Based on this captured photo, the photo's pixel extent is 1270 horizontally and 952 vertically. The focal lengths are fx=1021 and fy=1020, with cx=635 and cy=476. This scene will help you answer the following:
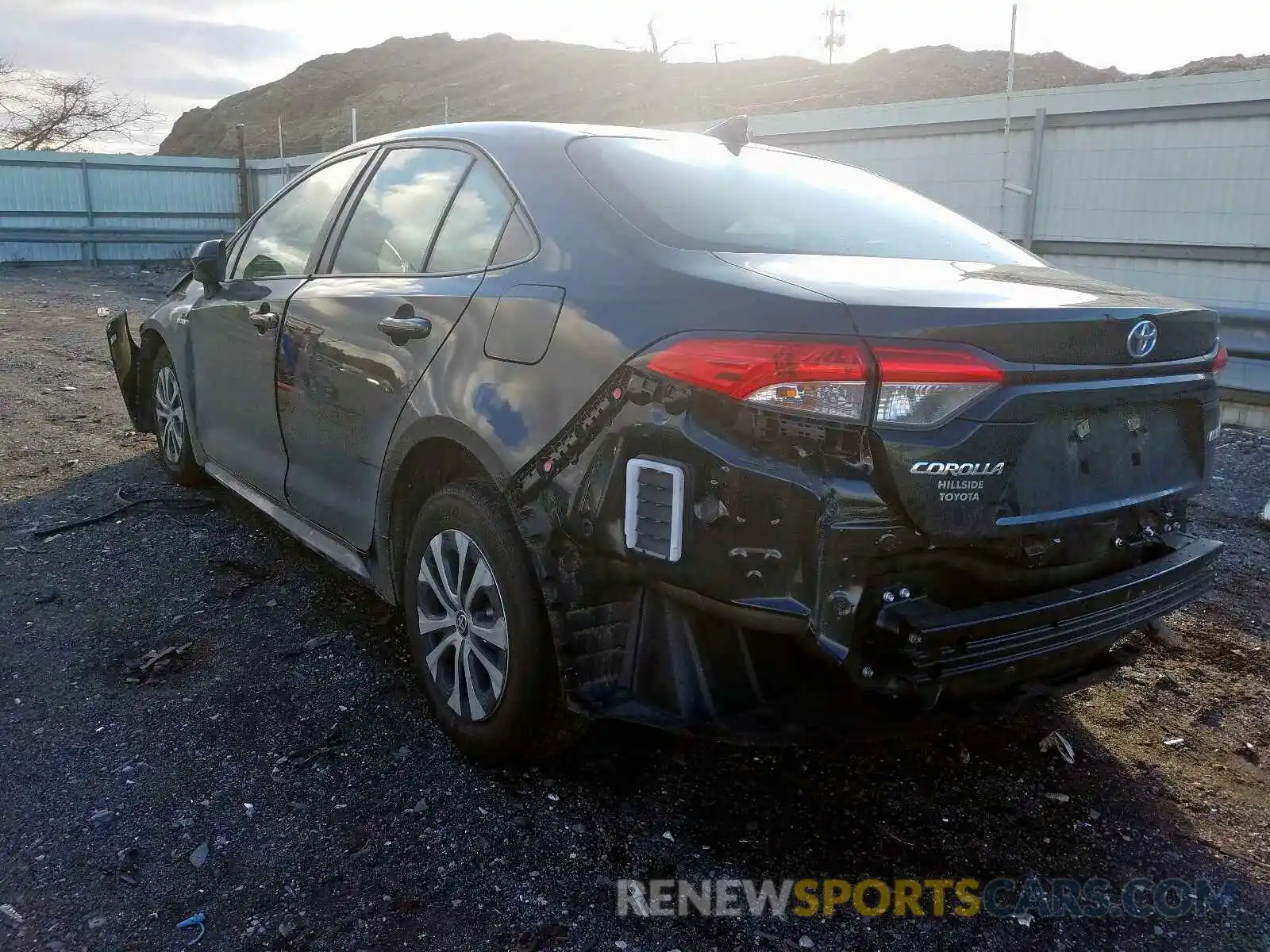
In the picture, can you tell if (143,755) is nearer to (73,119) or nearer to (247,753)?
(247,753)

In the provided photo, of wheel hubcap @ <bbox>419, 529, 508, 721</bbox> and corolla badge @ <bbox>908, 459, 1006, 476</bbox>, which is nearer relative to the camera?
corolla badge @ <bbox>908, 459, 1006, 476</bbox>

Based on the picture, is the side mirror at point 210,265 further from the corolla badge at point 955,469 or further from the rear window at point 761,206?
the corolla badge at point 955,469

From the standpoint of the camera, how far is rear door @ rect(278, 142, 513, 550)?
292cm

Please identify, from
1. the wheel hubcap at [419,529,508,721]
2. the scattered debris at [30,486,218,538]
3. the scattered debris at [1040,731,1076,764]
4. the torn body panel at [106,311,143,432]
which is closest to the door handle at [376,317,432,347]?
the wheel hubcap at [419,529,508,721]

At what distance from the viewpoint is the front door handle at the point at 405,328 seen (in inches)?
114

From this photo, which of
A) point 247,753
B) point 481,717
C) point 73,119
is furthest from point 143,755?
point 73,119

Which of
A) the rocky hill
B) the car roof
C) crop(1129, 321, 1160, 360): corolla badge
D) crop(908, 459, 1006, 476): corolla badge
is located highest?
the rocky hill

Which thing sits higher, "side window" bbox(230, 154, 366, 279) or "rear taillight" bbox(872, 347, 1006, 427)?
"side window" bbox(230, 154, 366, 279)

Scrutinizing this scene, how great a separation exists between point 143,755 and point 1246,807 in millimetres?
3023

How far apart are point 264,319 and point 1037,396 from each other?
2.78 m

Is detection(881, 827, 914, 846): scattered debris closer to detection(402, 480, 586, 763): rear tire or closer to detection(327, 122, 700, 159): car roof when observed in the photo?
detection(402, 480, 586, 763): rear tire

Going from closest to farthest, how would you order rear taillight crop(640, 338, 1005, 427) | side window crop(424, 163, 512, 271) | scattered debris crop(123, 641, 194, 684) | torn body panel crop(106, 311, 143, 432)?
rear taillight crop(640, 338, 1005, 427)
side window crop(424, 163, 512, 271)
scattered debris crop(123, 641, 194, 684)
torn body panel crop(106, 311, 143, 432)

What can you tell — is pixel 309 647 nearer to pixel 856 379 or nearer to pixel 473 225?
pixel 473 225

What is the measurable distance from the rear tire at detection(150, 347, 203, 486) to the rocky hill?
25586 millimetres
